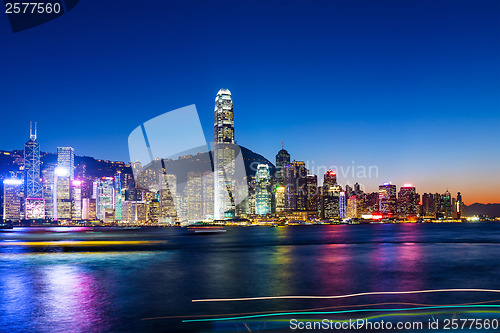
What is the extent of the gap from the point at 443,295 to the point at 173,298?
573 inches

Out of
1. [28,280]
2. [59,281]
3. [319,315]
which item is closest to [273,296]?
[319,315]

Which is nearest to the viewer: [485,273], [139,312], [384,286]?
[139,312]

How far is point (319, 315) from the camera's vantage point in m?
18.3

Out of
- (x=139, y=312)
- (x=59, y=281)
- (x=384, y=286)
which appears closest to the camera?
(x=139, y=312)

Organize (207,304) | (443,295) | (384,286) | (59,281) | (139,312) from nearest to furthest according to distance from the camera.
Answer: (139,312) < (207,304) < (443,295) < (384,286) < (59,281)

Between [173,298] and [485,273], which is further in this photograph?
[485,273]

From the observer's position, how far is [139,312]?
20.4 metres

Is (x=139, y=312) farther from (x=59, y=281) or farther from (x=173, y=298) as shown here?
(x=59, y=281)

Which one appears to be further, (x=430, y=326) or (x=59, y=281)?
(x=59, y=281)

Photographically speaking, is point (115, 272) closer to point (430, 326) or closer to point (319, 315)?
point (319, 315)

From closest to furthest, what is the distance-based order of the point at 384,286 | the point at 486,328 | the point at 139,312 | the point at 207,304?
the point at 486,328
the point at 139,312
the point at 207,304
the point at 384,286

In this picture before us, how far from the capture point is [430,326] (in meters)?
15.5

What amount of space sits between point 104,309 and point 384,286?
1688 cm

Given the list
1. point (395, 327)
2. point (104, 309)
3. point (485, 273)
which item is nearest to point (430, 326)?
point (395, 327)
